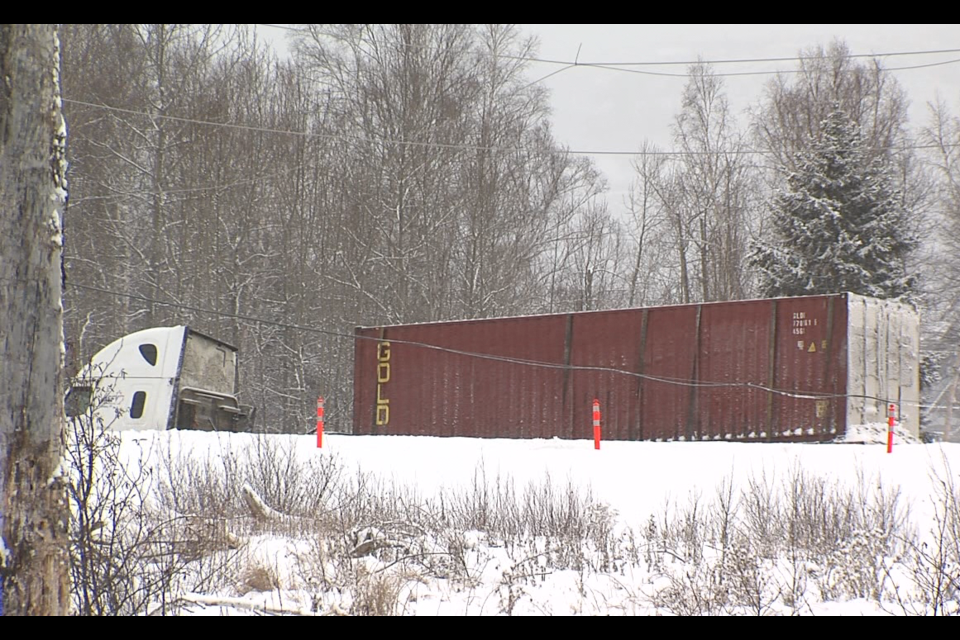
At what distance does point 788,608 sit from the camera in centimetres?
598

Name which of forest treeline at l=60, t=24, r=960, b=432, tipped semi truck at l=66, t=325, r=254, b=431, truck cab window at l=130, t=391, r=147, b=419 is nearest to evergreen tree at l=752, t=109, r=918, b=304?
forest treeline at l=60, t=24, r=960, b=432

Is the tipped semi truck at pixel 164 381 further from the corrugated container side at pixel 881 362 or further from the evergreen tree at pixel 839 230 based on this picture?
the evergreen tree at pixel 839 230

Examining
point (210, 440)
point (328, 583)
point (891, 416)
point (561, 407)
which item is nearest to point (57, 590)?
point (328, 583)

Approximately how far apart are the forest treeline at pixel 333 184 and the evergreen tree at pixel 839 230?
173 cm

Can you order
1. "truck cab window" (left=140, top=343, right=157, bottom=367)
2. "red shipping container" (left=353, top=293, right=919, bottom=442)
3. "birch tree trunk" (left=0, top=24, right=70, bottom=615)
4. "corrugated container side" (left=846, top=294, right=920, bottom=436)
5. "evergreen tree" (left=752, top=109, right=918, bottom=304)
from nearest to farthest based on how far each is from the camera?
"birch tree trunk" (left=0, top=24, right=70, bottom=615), "corrugated container side" (left=846, top=294, right=920, bottom=436), "red shipping container" (left=353, top=293, right=919, bottom=442), "truck cab window" (left=140, top=343, right=157, bottom=367), "evergreen tree" (left=752, top=109, right=918, bottom=304)

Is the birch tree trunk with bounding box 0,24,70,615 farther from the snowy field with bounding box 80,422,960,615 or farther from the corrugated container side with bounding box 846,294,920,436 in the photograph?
the corrugated container side with bounding box 846,294,920,436

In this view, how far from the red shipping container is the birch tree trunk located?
42.8 feet

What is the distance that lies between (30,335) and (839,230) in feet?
80.0

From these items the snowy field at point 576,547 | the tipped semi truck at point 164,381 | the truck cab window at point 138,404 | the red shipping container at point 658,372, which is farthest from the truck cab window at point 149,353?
the red shipping container at point 658,372

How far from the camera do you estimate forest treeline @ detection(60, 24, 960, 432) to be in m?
30.2

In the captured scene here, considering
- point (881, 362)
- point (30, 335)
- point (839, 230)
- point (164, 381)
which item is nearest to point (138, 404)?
point (164, 381)

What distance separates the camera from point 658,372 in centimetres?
1659

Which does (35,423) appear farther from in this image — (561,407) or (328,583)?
(561,407)

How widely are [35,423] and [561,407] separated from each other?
13886 millimetres
